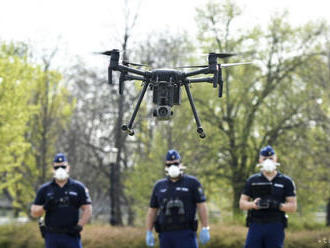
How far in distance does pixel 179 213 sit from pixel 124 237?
609cm

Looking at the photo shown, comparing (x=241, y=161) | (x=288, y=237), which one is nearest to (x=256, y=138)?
(x=241, y=161)

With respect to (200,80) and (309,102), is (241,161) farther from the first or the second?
(200,80)

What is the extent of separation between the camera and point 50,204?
857 cm

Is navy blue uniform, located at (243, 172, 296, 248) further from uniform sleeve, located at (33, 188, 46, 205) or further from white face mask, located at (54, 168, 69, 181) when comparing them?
uniform sleeve, located at (33, 188, 46, 205)

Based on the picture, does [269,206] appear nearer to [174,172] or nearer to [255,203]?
[255,203]

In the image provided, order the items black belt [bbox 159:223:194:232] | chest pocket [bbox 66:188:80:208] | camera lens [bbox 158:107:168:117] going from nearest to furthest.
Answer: camera lens [bbox 158:107:168:117] < black belt [bbox 159:223:194:232] < chest pocket [bbox 66:188:80:208]

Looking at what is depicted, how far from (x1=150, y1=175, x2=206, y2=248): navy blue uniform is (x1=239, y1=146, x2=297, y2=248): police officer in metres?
0.79

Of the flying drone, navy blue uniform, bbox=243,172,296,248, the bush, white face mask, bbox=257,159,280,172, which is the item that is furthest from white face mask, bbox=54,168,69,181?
the bush

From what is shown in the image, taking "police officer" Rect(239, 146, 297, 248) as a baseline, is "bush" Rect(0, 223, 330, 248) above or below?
below

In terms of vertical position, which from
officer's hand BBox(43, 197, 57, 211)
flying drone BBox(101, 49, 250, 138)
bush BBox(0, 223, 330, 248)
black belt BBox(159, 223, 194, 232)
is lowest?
bush BBox(0, 223, 330, 248)

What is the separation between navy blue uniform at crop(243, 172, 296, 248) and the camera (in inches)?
323

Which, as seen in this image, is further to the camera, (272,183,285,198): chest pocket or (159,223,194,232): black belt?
(272,183,285,198): chest pocket

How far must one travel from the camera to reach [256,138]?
81.4ft

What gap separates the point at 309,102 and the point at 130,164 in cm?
1231
